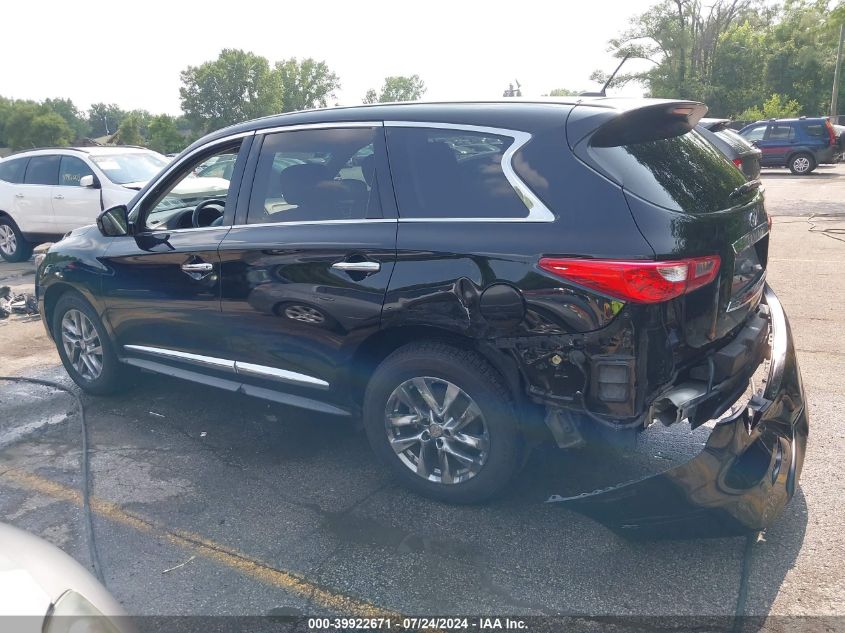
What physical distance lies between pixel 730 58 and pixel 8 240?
4754 cm

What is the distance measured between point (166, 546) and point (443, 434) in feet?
4.64

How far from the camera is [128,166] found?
1081cm

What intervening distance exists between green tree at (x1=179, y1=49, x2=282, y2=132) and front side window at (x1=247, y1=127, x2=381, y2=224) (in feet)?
336

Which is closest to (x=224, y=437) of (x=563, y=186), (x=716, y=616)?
(x=563, y=186)

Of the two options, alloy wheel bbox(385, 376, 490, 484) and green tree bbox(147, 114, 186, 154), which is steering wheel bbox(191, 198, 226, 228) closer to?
alloy wheel bbox(385, 376, 490, 484)

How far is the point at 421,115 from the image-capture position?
3.57m

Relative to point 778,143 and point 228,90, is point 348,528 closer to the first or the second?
point 778,143

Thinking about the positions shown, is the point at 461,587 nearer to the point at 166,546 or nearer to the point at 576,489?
the point at 576,489

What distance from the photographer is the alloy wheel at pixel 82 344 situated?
5133 millimetres

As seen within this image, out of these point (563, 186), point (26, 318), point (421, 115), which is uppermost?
point (421, 115)

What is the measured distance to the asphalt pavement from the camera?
2863 millimetres

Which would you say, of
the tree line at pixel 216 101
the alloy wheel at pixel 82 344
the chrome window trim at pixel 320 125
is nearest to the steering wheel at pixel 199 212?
the chrome window trim at pixel 320 125

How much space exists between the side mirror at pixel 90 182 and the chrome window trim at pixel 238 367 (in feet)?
21.2

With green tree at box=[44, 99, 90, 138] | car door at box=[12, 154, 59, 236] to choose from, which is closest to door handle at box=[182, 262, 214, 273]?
car door at box=[12, 154, 59, 236]
